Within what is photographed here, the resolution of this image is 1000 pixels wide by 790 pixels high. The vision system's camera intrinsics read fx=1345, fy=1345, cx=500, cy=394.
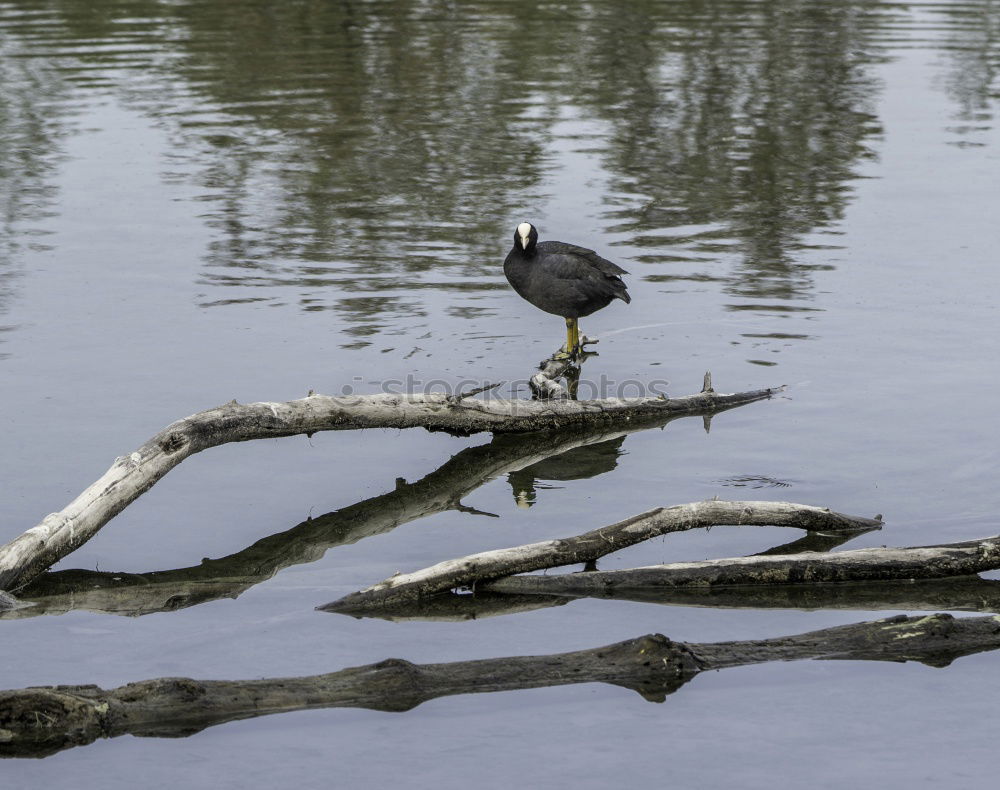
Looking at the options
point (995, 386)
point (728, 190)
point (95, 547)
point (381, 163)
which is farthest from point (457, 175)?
point (95, 547)

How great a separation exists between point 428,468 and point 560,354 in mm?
2349

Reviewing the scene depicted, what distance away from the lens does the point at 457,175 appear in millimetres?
19672

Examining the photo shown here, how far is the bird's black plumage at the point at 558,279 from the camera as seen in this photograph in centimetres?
1160

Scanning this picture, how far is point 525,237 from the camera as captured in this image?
11.5 metres

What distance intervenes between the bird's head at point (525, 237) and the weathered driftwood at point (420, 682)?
540 centimetres

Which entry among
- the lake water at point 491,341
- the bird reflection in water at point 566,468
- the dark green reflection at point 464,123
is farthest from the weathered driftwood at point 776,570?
the dark green reflection at point 464,123

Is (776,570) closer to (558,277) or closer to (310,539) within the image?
(310,539)

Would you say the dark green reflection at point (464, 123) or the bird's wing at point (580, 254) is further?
the dark green reflection at point (464, 123)

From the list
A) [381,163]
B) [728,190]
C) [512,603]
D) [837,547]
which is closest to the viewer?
[512,603]

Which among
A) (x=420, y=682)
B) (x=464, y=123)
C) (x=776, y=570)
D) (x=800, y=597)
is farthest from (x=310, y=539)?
(x=464, y=123)

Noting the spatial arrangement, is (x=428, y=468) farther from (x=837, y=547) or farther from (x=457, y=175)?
(x=457, y=175)

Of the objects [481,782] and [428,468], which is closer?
[481,782]

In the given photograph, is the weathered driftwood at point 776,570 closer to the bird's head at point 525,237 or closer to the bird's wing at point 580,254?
the bird's head at point 525,237

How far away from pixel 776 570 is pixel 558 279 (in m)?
4.50
